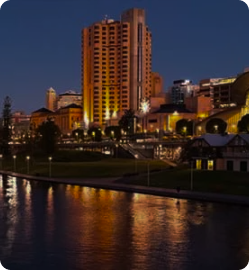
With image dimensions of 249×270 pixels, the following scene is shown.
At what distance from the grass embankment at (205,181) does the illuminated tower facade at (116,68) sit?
5482 inches

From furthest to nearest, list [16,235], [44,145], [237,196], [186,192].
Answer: [44,145] < [186,192] < [237,196] < [16,235]

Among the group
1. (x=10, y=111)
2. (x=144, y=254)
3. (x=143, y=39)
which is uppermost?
(x=143, y=39)

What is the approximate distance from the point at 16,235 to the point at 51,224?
3805 millimetres

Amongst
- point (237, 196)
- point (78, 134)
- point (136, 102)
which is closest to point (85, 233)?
point (237, 196)

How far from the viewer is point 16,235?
86.0ft

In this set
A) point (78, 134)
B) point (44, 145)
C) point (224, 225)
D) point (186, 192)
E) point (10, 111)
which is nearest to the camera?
point (224, 225)

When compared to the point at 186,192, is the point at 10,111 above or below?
above

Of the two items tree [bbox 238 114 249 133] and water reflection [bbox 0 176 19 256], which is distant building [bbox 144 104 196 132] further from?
water reflection [bbox 0 176 19 256]

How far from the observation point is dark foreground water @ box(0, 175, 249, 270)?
21312 millimetres

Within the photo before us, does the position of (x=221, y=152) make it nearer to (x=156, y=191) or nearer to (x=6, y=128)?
(x=156, y=191)

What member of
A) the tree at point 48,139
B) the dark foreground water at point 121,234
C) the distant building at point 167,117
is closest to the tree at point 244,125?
the tree at point 48,139

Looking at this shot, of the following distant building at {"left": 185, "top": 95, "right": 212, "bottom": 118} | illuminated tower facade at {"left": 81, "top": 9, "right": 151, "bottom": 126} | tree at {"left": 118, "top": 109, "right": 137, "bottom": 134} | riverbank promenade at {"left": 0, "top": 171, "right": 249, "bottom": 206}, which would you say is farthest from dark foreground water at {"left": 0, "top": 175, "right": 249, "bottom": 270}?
illuminated tower facade at {"left": 81, "top": 9, "right": 151, "bottom": 126}

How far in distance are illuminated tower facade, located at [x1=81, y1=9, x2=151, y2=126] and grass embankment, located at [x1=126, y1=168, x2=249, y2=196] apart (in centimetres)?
13925

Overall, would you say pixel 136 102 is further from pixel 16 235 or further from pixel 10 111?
pixel 16 235
